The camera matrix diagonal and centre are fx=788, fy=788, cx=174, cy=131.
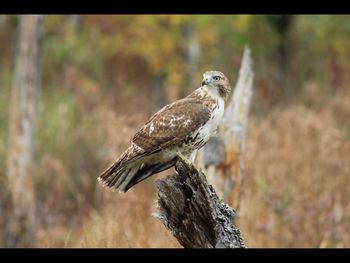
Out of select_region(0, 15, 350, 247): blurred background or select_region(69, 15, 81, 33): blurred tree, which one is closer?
select_region(0, 15, 350, 247): blurred background

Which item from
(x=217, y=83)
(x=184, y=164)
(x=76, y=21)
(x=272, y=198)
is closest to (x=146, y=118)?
(x=272, y=198)

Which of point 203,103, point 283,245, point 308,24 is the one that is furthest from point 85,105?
point 203,103

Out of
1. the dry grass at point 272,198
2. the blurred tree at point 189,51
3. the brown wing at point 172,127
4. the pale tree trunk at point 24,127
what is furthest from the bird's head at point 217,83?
the blurred tree at point 189,51

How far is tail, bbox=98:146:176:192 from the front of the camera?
397 centimetres

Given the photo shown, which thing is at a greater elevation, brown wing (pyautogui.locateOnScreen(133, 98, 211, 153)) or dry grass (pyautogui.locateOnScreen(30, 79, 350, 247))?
dry grass (pyautogui.locateOnScreen(30, 79, 350, 247))

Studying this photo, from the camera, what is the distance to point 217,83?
4203mm

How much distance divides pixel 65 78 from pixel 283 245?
10.9 m

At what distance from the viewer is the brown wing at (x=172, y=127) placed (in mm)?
3988

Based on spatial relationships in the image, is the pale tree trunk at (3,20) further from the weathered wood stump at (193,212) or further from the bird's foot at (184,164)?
the weathered wood stump at (193,212)

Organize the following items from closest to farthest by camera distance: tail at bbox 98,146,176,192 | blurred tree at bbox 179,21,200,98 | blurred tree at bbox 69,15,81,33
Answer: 1. tail at bbox 98,146,176,192
2. blurred tree at bbox 179,21,200,98
3. blurred tree at bbox 69,15,81,33

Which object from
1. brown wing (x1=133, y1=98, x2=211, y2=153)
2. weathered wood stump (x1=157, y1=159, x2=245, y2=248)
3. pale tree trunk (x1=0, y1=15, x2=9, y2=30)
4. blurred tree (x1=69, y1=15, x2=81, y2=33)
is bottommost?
weathered wood stump (x1=157, y1=159, x2=245, y2=248)

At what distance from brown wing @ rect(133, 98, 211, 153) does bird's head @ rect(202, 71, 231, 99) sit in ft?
0.59

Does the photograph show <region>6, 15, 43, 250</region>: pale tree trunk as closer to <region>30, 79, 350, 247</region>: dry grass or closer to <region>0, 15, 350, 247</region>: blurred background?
<region>0, 15, 350, 247</region>: blurred background

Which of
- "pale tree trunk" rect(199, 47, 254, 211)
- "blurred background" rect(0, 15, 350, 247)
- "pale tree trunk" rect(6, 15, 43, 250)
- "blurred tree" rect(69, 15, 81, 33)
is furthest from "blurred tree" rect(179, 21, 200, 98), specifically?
"pale tree trunk" rect(199, 47, 254, 211)
